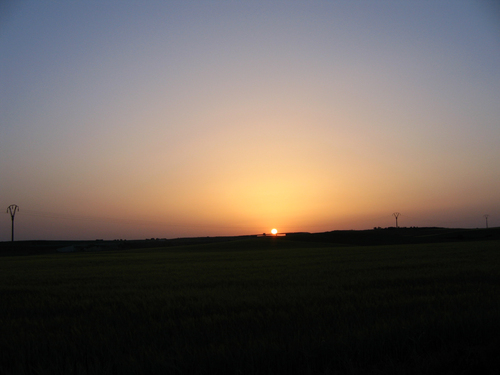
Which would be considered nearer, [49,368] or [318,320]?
[49,368]

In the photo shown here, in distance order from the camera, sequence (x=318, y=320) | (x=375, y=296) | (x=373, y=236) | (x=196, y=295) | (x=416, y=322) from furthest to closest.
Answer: (x=373, y=236)
(x=196, y=295)
(x=375, y=296)
(x=318, y=320)
(x=416, y=322)

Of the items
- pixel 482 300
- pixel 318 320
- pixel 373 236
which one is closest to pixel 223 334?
pixel 318 320

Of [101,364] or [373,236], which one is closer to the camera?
[101,364]

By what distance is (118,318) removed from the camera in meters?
7.06

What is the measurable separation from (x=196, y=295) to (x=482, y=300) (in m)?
6.53

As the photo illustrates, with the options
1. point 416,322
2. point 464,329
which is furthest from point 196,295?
point 464,329

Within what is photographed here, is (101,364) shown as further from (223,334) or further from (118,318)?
(118,318)

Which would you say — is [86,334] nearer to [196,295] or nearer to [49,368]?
[49,368]

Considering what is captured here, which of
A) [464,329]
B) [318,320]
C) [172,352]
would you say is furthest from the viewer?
[318,320]

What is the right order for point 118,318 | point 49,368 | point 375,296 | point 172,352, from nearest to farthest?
point 49,368
point 172,352
point 118,318
point 375,296

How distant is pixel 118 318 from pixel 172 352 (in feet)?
8.84

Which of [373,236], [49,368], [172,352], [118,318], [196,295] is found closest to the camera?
[49,368]

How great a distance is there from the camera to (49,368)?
443cm

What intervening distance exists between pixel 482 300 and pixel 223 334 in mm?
5689
